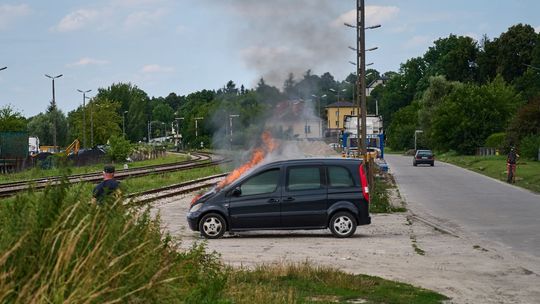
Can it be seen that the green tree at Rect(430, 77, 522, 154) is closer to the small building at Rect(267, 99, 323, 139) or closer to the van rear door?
the small building at Rect(267, 99, 323, 139)

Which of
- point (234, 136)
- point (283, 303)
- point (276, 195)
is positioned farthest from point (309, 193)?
point (234, 136)

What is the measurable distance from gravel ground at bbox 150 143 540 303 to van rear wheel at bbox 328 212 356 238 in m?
0.20

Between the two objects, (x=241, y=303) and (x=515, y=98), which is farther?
(x=515, y=98)

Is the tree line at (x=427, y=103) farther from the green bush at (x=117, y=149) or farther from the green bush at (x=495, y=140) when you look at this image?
the green bush at (x=117, y=149)

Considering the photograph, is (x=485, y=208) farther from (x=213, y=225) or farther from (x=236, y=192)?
(x=213, y=225)

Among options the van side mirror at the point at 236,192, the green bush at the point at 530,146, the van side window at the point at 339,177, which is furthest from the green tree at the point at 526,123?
the van side mirror at the point at 236,192

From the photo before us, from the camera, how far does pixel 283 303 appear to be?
838cm

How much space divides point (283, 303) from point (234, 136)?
42065 millimetres

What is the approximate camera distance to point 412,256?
14.4 metres

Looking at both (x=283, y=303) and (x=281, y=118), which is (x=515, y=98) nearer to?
(x=281, y=118)

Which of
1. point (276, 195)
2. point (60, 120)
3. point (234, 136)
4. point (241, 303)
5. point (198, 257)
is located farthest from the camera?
point (60, 120)

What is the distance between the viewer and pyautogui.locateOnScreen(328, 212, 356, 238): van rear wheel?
57.4ft

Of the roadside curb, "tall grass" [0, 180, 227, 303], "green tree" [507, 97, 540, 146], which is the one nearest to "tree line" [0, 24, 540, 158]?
"green tree" [507, 97, 540, 146]

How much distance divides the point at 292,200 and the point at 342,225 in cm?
118
